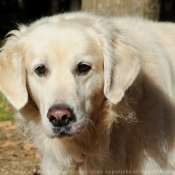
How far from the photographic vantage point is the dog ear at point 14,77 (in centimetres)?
399

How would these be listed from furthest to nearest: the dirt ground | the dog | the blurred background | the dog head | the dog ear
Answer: the blurred background < the dirt ground < the dog ear < the dog < the dog head

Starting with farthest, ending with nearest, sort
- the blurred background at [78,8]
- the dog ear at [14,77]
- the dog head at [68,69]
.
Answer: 1. the blurred background at [78,8]
2. the dog ear at [14,77]
3. the dog head at [68,69]

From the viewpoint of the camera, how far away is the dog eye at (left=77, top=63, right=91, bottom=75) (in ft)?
12.5

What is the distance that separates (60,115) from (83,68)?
1.72 ft

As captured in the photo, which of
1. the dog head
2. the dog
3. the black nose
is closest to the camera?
the black nose

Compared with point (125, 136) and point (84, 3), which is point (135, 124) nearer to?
point (125, 136)

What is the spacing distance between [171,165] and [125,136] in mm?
524

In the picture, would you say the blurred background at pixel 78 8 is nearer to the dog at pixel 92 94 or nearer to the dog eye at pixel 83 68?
the dog at pixel 92 94

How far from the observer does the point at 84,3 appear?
7047 mm

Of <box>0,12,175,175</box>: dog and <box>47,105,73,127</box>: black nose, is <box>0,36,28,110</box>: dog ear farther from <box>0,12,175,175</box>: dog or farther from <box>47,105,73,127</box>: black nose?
<box>47,105,73,127</box>: black nose

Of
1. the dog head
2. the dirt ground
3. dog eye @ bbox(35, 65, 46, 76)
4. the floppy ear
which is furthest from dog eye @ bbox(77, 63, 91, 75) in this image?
the dirt ground

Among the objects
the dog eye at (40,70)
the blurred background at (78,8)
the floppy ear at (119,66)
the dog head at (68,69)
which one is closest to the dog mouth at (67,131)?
the dog head at (68,69)

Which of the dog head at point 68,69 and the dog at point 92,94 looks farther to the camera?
the dog at point 92,94

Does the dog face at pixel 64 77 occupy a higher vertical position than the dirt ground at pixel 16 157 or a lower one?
higher
